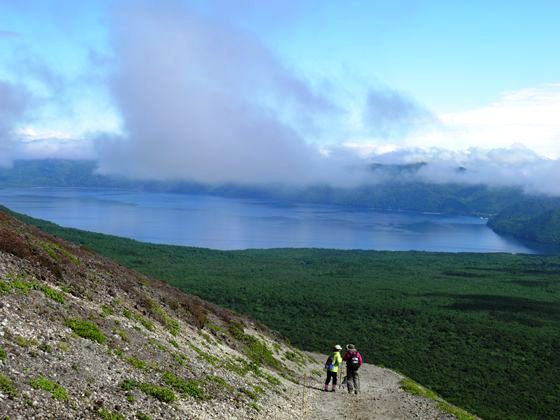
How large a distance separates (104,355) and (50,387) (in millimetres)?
5238

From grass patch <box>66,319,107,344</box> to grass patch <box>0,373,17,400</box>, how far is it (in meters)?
7.10

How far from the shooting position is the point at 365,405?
2928 cm

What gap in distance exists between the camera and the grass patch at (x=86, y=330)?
2148 cm

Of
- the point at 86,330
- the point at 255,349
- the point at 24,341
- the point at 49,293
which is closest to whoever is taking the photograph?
the point at 24,341

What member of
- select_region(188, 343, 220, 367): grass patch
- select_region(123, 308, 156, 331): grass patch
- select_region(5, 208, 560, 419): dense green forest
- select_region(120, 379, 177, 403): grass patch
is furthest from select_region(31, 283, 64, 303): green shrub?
select_region(5, 208, 560, 419): dense green forest

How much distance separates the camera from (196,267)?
158m

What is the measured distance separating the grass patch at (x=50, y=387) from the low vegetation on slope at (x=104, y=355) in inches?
1.3

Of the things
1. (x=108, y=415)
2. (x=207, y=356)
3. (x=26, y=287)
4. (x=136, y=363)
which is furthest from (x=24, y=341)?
(x=207, y=356)

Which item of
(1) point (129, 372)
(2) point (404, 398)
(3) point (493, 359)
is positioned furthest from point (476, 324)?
(1) point (129, 372)

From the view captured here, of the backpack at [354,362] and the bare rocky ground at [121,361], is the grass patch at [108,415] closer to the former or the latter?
the bare rocky ground at [121,361]

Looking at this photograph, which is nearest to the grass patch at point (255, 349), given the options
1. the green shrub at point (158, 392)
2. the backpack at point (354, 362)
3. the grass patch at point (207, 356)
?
the grass patch at point (207, 356)

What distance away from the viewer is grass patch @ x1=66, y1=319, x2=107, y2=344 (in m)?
21.5

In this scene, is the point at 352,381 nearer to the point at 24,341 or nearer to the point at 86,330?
the point at 86,330

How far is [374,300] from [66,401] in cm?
10757
